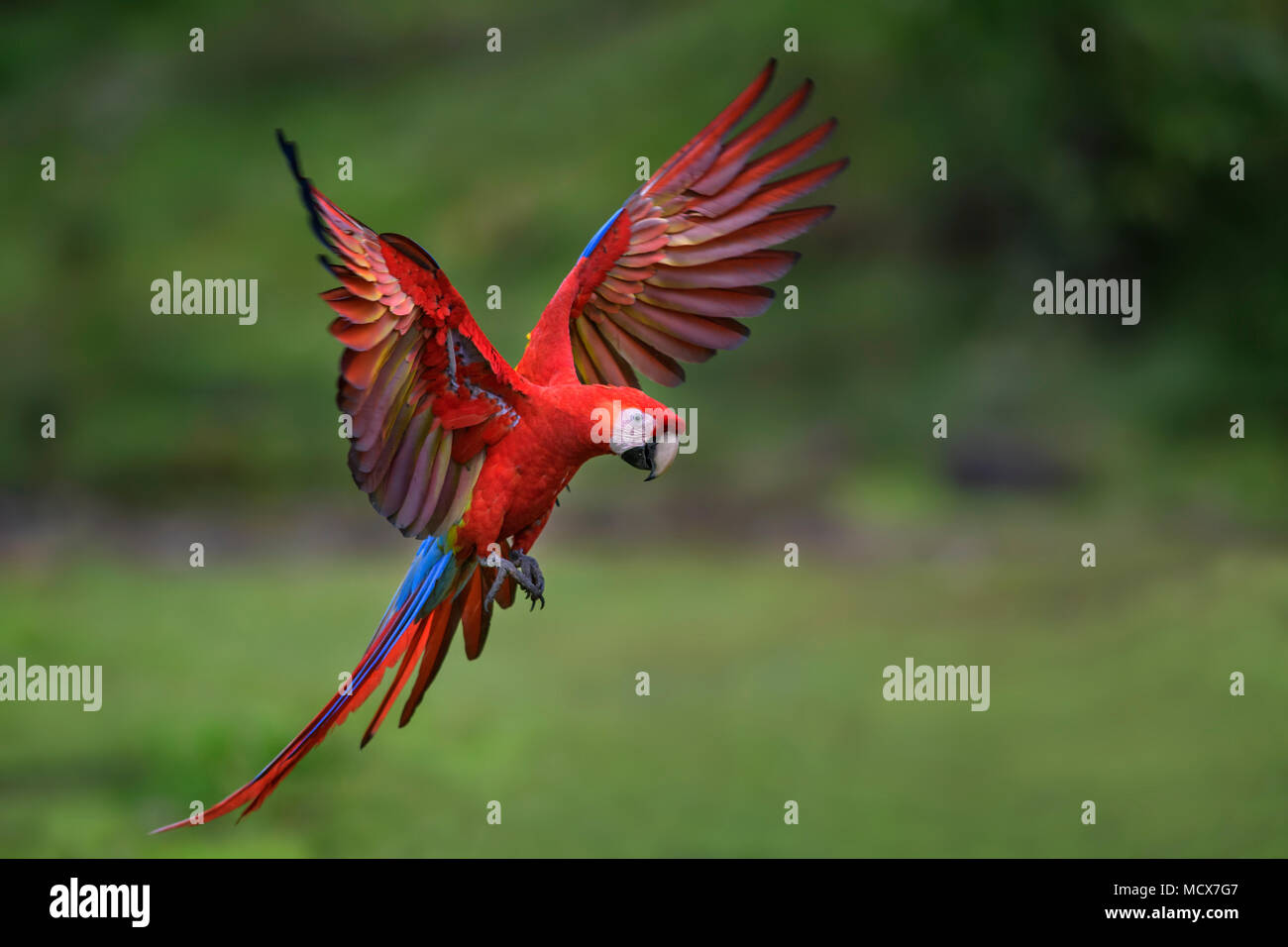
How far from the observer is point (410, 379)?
8.36ft

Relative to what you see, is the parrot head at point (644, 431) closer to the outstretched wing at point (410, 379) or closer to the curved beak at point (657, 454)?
the curved beak at point (657, 454)

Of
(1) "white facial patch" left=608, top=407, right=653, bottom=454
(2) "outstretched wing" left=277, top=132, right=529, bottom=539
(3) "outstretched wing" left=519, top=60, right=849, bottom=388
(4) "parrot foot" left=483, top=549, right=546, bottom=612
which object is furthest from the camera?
(3) "outstretched wing" left=519, top=60, right=849, bottom=388

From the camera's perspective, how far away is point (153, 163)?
10289 millimetres

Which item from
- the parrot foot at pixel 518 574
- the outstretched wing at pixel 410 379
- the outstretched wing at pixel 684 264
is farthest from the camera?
the outstretched wing at pixel 684 264

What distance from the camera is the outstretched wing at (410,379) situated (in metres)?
2.38

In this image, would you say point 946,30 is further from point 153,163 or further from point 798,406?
point 153,163

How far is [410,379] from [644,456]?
49 cm

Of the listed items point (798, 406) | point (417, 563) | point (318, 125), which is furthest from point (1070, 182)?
point (417, 563)

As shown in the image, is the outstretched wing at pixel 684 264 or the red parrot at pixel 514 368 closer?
the red parrot at pixel 514 368

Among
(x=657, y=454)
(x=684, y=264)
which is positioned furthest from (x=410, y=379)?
(x=684, y=264)

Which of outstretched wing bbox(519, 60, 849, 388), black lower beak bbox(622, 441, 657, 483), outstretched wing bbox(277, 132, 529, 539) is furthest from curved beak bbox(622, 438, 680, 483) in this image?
outstretched wing bbox(519, 60, 849, 388)

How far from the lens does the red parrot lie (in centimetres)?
245

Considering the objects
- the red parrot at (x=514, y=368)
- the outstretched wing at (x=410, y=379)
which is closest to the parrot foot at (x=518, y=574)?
the red parrot at (x=514, y=368)

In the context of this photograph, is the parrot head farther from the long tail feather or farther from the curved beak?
the long tail feather
